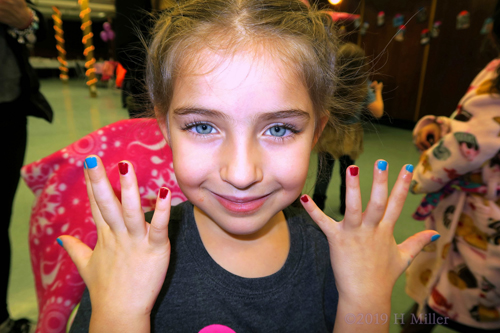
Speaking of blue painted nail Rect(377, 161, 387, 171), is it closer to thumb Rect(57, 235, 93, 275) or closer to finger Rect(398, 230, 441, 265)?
finger Rect(398, 230, 441, 265)

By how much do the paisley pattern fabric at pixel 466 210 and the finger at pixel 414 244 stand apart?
0.63m

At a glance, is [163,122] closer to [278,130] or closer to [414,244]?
[278,130]

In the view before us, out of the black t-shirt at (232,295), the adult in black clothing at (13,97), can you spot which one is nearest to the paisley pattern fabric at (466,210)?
the black t-shirt at (232,295)

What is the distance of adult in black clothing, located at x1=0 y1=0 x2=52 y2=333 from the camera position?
111cm

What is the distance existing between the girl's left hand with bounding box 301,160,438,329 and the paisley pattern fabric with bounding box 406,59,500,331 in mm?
704

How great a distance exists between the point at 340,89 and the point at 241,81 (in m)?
0.42

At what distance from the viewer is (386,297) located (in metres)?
0.62

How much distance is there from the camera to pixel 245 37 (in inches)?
25.4

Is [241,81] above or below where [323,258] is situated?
above

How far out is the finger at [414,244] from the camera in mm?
643

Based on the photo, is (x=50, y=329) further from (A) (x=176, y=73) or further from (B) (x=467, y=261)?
(B) (x=467, y=261)

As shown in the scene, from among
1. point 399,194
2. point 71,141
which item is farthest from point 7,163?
point 71,141

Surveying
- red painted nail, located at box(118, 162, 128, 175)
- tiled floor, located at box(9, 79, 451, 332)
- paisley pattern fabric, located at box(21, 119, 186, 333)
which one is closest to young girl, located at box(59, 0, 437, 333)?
red painted nail, located at box(118, 162, 128, 175)

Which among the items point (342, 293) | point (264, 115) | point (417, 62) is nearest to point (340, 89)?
point (264, 115)
